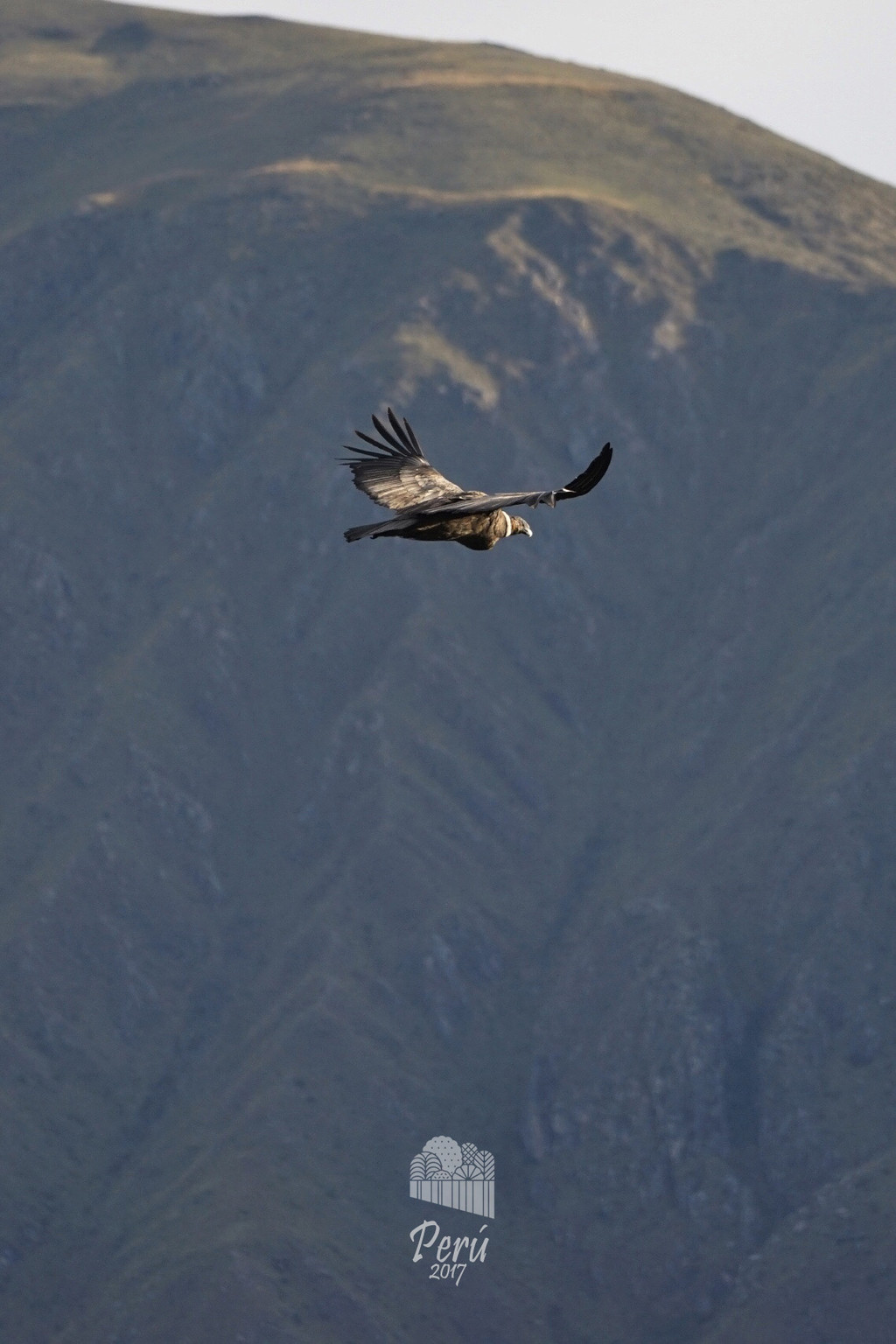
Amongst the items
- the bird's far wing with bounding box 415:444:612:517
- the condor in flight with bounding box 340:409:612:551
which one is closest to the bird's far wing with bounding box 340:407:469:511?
the condor in flight with bounding box 340:409:612:551

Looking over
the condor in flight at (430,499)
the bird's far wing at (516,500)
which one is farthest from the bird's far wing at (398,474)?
the bird's far wing at (516,500)

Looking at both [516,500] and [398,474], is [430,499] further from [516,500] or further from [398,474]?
[516,500]

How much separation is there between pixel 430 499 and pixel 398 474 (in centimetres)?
258

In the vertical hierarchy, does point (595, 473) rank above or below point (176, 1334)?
below

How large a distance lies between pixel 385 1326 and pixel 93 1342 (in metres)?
23.0

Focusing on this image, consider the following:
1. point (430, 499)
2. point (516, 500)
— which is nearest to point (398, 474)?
point (430, 499)

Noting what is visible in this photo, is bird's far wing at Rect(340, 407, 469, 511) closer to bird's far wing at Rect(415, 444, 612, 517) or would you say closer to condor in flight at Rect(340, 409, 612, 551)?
condor in flight at Rect(340, 409, 612, 551)

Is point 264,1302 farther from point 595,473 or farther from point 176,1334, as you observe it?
point 595,473

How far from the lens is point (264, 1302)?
19775cm

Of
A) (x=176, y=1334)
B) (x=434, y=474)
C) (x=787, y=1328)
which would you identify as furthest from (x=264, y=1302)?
(x=434, y=474)

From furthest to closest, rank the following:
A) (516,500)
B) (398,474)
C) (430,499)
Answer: (398,474)
(430,499)
(516,500)

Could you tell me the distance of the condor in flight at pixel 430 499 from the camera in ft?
150

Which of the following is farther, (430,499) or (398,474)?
(398,474)

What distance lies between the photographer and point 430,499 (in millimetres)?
48625
